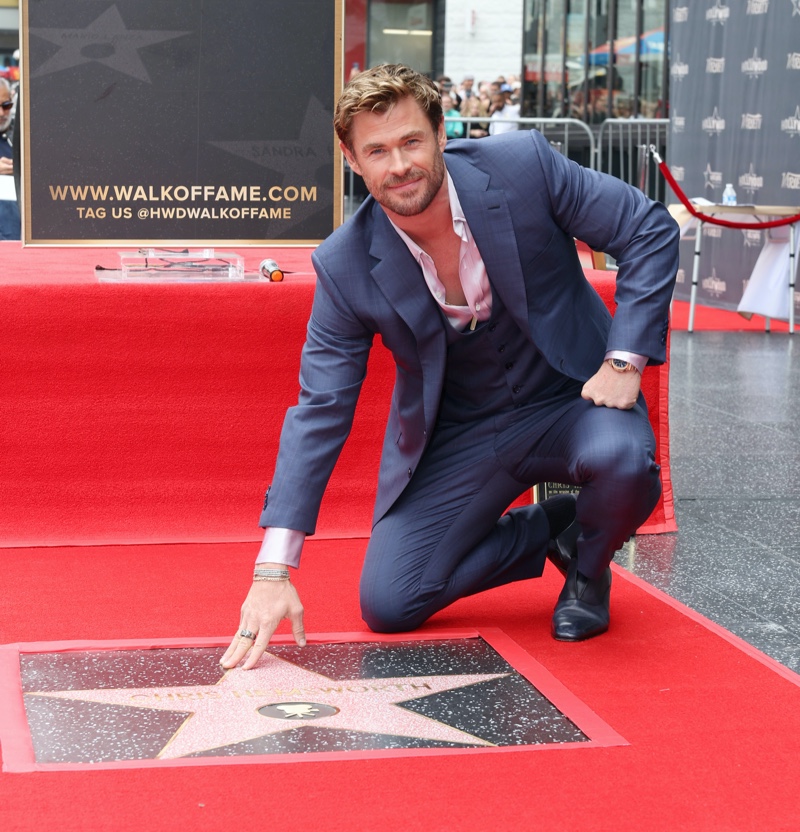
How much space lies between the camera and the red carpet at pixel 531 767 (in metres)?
1.78

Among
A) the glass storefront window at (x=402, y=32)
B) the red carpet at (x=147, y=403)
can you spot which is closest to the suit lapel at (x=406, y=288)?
the red carpet at (x=147, y=403)

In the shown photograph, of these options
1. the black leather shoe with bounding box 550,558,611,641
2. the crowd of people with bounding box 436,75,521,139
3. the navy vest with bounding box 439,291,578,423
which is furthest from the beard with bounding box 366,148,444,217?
the crowd of people with bounding box 436,75,521,139

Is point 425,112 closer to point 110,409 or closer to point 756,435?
point 110,409

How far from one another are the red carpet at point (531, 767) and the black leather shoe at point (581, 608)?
3 centimetres

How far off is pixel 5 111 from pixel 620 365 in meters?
5.20

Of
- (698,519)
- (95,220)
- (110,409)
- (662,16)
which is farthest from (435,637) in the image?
(662,16)

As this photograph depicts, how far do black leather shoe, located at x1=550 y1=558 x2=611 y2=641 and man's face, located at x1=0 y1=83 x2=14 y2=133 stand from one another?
5.11 meters

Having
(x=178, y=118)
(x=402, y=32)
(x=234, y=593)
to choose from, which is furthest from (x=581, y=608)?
(x=402, y=32)

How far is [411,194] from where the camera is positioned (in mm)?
2420

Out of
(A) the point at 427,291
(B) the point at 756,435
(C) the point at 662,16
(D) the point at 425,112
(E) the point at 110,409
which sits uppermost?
(C) the point at 662,16

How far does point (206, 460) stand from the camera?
334 centimetres

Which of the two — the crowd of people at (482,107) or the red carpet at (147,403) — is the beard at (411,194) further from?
the crowd of people at (482,107)

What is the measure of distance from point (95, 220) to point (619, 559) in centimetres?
174

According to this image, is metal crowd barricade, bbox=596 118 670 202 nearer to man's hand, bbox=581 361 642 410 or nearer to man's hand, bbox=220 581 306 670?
man's hand, bbox=581 361 642 410
